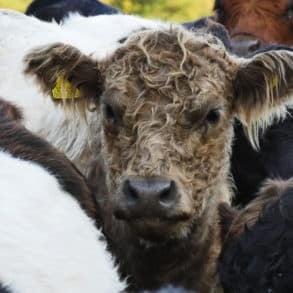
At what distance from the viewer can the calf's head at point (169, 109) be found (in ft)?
16.5

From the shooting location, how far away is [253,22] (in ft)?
34.1

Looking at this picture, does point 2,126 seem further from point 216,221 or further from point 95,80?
point 216,221

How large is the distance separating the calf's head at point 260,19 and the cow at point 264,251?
592 cm

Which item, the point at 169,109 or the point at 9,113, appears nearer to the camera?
the point at 169,109

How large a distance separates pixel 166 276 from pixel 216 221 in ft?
1.23

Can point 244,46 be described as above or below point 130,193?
below

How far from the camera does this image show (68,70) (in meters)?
5.69

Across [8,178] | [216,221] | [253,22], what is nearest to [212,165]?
[216,221]

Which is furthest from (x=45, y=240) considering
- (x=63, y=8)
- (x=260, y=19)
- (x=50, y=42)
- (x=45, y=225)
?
(x=260, y=19)

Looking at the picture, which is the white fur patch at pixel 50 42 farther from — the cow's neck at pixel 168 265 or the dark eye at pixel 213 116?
the dark eye at pixel 213 116

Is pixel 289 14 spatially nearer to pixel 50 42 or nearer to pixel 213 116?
pixel 50 42

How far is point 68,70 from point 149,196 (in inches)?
42.1

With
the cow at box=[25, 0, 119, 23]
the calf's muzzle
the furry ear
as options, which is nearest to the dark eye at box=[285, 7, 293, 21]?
the cow at box=[25, 0, 119, 23]

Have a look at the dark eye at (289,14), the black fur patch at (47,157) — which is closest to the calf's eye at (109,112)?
the black fur patch at (47,157)
